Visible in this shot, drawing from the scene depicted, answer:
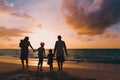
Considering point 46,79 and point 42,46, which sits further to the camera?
point 42,46

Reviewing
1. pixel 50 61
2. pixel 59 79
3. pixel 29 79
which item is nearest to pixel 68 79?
pixel 59 79

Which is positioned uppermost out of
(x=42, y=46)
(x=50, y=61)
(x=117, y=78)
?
(x=42, y=46)

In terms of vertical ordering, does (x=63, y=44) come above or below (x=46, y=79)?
above

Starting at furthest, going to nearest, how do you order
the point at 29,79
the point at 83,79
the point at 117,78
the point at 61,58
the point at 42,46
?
the point at 42,46, the point at 61,58, the point at 117,78, the point at 83,79, the point at 29,79

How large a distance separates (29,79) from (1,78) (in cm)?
160

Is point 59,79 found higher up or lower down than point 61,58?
lower down

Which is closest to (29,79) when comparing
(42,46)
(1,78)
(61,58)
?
(1,78)

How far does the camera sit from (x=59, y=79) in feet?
36.6

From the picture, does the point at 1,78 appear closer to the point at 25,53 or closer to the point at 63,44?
the point at 25,53

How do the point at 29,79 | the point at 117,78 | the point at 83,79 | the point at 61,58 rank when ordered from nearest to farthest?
the point at 29,79 → the point at 83,79 → the point at 117,78 → the point at 61,58

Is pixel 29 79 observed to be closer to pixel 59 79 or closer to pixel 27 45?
pixel 59 79

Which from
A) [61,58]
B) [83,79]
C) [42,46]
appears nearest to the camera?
[83,79]

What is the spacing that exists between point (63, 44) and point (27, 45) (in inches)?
97.0

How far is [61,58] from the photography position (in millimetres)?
14172
